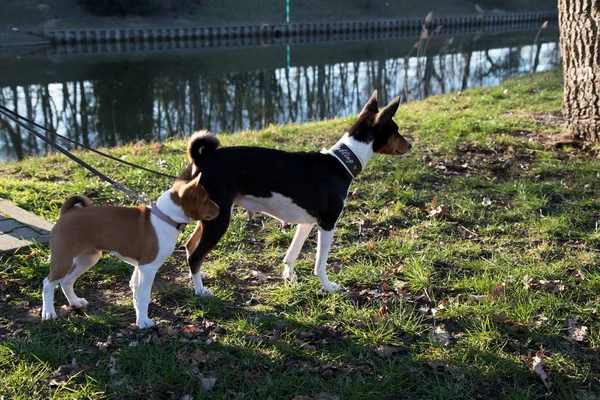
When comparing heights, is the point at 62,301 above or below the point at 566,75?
below

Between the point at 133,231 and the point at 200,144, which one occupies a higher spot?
the point at 200,144

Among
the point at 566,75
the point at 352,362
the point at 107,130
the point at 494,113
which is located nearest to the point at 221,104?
the point at 107,130

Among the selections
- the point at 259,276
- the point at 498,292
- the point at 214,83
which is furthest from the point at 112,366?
the point at 214,83

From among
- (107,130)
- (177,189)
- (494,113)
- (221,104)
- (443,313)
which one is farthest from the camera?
(221,104)

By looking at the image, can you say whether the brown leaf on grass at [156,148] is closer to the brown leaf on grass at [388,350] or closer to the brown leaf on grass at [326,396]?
the brown leaf on grass at [388,350]

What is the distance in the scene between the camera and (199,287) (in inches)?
160

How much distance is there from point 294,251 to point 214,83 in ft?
53.4

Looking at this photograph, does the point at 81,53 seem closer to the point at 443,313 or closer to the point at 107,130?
the point at 107,130

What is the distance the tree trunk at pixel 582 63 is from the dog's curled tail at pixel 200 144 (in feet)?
18.8

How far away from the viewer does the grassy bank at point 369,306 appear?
314 cm

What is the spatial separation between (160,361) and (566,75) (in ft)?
22.6

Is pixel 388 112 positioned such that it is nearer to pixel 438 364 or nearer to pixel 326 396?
pixel 438 364

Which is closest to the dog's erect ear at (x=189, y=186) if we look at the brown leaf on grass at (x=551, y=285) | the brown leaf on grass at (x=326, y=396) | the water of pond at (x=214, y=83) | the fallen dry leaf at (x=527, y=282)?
the brown leaf on grass at (x=326, y=396)

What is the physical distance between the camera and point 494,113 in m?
9.42
